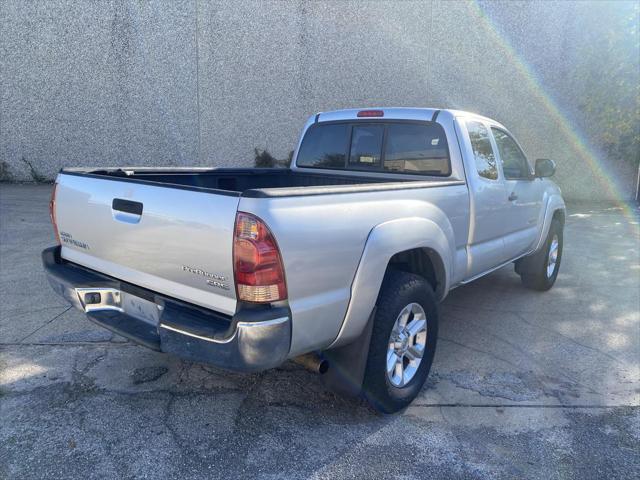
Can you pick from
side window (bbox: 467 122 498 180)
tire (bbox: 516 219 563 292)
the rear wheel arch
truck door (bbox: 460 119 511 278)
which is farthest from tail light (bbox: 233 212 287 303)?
tire (bbox: 516 219 563 292)

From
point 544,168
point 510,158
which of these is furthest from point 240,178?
point 544,168

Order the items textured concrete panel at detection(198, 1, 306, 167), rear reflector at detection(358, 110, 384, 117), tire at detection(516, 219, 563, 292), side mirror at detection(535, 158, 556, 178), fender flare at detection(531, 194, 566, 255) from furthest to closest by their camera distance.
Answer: textured concrete panel at detection(198, 1, 306, 167)
tire at detection(516, 219, 563, 292)
fender flare at detection(531, 194, 566, 255)
side mirror at detection(535, 158, 556, 178)
rear reflector at detection(358, 110, 384, 117)

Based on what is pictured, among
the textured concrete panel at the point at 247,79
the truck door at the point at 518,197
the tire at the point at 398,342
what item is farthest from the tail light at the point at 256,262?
the textured concrete panel at the point at 247,79

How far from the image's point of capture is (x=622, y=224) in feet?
34.6

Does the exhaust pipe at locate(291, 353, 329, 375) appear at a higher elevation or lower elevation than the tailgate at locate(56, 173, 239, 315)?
lower

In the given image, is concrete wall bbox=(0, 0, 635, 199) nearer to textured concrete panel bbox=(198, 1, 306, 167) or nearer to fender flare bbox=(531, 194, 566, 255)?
textured concrete panel bbox=(198, 1, 306, 167)

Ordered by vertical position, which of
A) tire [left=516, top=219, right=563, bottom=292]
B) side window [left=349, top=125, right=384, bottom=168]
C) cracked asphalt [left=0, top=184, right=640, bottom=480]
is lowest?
cracked asphalt [left=0, top=184, right=640, bottom=480]

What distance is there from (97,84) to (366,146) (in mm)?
10900

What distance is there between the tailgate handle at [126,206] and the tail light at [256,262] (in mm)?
728

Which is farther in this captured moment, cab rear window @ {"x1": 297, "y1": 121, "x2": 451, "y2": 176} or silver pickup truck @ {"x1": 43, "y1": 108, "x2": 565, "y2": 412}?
cab rear window @ {"x1": 297, "y1": 121, "x2": 451, "y2": 176}

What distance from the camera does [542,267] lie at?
5.54 metres

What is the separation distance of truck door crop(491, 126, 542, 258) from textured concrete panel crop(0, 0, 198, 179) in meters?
9.89

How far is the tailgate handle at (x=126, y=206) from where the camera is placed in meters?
2.61

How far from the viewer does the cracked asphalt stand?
8.52 feet
